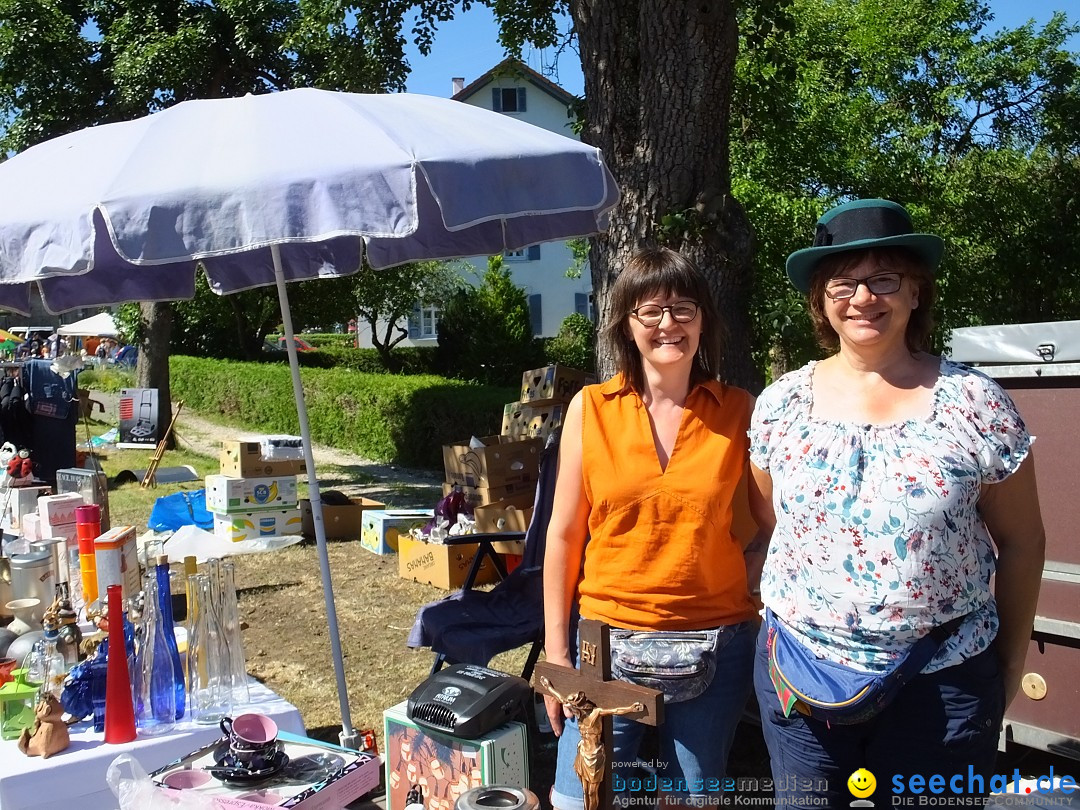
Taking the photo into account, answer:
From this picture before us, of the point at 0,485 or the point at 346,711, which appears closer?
the point at 346,711

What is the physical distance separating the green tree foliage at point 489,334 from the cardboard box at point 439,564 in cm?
1766

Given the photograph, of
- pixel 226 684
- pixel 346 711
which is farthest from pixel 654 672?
pixel 346 711

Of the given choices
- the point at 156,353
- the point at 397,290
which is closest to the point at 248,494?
the point at 156,353

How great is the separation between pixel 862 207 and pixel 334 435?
1401 cm

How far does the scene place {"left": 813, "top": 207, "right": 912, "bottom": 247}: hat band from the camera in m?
1.98

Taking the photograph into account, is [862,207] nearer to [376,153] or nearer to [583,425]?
[583,425]

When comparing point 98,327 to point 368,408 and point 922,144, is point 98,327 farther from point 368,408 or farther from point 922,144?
point 922,144

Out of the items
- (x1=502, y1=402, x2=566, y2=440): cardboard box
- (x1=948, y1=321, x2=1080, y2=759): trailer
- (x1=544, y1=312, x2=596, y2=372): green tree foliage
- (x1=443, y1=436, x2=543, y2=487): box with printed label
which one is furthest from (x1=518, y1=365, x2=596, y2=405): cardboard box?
(x1=544, y1=312, x2=596, y2=372): green tree foliage

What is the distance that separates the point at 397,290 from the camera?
2412 centimetres

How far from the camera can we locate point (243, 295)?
22109 mm

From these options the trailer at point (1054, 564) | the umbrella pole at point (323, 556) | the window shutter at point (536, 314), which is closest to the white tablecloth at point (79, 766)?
the umbrella pole at point (323, 556)

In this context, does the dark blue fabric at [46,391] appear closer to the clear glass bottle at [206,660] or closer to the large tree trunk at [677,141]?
the large tree trunk at [677,141]

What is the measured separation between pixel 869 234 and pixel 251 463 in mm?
6891

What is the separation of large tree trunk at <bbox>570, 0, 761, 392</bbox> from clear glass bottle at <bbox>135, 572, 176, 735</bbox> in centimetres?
278
